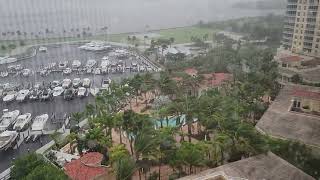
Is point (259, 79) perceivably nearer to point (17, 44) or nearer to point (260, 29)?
point (260, 29)

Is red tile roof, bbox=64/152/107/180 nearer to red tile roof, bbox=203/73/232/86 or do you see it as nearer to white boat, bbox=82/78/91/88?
red tile roof, bbox=203/73/232/86

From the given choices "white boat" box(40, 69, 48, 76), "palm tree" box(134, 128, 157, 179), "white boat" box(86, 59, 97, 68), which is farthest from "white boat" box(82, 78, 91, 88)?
"palm tree" box(134, 128, 157, 179)

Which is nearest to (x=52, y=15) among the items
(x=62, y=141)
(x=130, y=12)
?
(x=130, y=12)

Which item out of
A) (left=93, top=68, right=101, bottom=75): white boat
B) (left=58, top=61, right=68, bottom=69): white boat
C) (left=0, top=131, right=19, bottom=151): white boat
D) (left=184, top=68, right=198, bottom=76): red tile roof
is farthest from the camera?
(left=58, top=61, right=68, bottom=69): white boat

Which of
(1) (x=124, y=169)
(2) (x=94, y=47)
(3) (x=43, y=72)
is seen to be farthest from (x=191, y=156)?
(2) (x=94, y=47)

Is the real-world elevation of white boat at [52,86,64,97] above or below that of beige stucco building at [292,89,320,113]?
below

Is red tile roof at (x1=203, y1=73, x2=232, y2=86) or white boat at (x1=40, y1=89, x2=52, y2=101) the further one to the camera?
white boat at (x1=40, y1=89, x2=52, y2=101)
